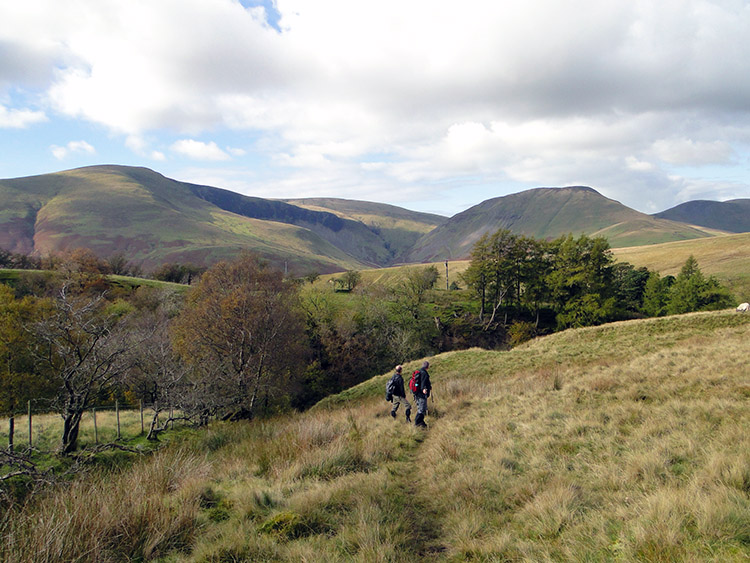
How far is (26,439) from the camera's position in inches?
605

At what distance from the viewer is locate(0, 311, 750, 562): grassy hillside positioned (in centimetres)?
395

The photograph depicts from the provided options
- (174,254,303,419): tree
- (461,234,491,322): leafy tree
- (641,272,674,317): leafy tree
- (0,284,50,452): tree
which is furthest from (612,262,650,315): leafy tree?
(0,284,50,452): tree

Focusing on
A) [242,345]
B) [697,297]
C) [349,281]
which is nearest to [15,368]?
[242,345]

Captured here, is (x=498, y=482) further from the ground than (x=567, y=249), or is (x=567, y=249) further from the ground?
(x=567, y=249)

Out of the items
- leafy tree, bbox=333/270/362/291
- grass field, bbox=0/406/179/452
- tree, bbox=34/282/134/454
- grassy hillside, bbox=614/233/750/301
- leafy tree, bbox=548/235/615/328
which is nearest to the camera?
tree, bbox=34/282/134/454

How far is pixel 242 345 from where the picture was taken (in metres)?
24.2

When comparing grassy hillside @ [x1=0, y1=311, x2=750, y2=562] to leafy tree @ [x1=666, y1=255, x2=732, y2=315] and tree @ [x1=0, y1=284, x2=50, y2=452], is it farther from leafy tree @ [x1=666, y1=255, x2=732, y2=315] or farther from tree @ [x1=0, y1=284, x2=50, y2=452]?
leafy tree @ [x1=666, y1=255, x2=732, y2=315]

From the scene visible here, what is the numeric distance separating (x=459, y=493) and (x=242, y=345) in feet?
68.4

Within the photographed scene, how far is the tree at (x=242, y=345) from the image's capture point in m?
23.3

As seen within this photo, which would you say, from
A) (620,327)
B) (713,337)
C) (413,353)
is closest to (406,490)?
(713,337)

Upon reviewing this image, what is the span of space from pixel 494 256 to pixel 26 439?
56.6 metres

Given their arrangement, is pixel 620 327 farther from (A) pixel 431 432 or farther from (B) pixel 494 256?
(B) pixel 494 256

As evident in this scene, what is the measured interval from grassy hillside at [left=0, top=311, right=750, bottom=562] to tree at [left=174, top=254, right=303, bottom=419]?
44.3 feet

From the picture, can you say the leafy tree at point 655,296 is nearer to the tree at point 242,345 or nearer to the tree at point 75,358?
the tree at point 242,345
